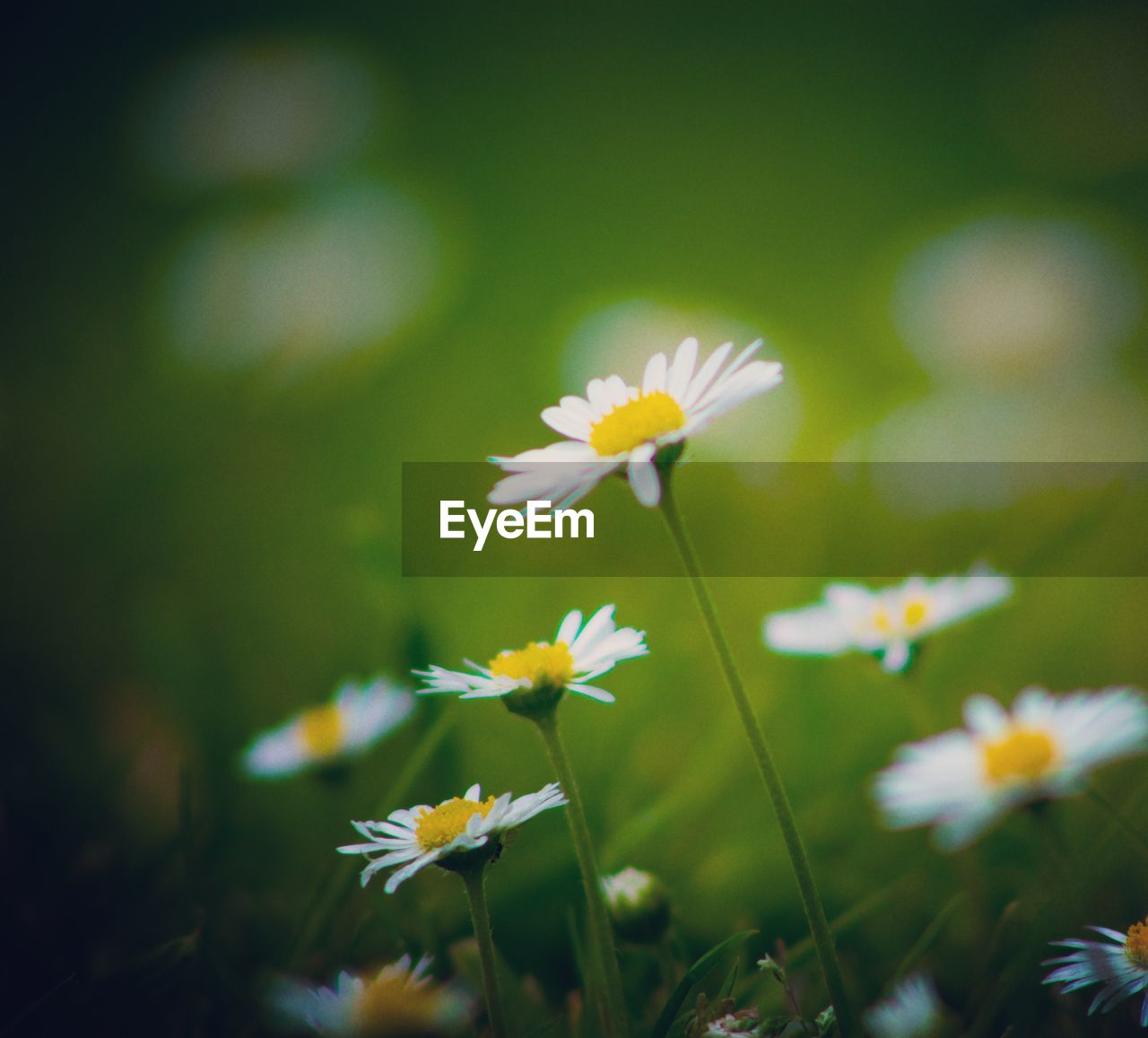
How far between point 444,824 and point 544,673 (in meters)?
0.06

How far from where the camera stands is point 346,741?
600 millimetres

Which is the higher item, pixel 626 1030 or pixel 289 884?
pixel 289 884

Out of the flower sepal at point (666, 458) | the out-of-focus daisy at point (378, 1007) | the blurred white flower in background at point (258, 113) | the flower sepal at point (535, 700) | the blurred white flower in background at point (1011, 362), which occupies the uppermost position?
the blurred white flower in background at point (258, 113)

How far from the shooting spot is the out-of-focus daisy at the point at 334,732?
1.97 feet

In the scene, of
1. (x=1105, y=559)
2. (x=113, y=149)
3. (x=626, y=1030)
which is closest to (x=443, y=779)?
(x=626, y=1030)

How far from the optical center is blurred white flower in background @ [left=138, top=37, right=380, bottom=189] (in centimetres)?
149

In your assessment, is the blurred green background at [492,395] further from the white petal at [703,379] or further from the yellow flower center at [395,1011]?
the white petal at [703,379]

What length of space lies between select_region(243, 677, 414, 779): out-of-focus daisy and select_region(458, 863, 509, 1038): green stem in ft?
0.93

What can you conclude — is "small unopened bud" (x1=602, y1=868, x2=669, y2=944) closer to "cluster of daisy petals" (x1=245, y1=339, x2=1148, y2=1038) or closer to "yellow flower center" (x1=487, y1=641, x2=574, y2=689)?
"cluster of daisy petals" (x1=245, y1=339, x2=1148, y2=1038)

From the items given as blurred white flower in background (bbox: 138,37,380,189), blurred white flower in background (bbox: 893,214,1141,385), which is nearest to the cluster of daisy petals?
blurred white flower in background (bbox: 893,214,1141,385)

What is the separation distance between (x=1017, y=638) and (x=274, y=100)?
4.59 feet

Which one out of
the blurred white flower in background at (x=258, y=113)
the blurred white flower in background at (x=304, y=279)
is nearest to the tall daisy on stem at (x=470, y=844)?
the blurred white flower in background at (x=304, y=279)

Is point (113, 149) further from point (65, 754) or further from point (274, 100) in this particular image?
point (65, 754)

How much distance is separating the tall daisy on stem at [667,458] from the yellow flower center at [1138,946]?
0.10 m
